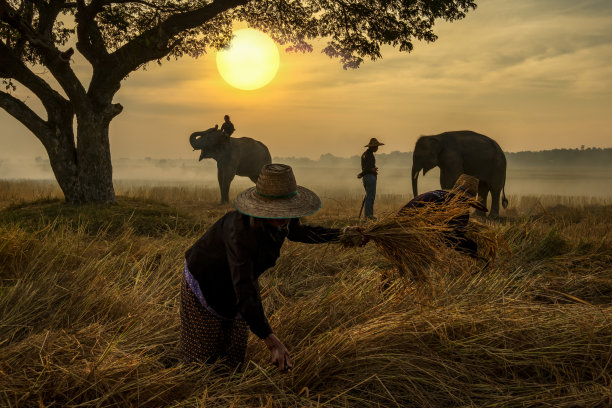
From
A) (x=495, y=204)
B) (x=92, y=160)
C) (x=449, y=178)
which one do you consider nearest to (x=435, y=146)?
(x=449, y=178)

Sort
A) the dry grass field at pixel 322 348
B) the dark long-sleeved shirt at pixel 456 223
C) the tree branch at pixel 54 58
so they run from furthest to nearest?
the tree branch at pixel 54 58 → the dark long-sleeved shirt at pixel 456 223 → the dry grass field at pixel 322 348

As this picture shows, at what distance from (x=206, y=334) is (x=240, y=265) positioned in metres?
0.80

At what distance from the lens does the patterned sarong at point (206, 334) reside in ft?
10.2

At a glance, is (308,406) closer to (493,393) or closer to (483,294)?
(493,393)

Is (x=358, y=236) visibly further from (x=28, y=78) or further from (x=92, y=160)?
(x=28, y=78)

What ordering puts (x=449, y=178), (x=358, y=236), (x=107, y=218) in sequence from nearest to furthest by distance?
(x=358, y=236)
(x=107, y=218)
(x=449, y=178)

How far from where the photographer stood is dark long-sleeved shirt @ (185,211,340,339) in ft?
8.27

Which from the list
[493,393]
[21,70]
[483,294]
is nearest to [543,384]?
[493,393]

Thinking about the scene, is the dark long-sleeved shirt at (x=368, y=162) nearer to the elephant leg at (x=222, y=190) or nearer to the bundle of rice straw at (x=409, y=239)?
the elephant leg at (x=222, y=190)

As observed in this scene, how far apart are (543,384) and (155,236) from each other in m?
6.87

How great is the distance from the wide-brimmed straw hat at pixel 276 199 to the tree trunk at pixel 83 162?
31.9 ft

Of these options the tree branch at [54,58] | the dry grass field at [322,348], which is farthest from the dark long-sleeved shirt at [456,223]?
the tree branch at [54,58]

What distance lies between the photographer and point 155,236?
8586mm

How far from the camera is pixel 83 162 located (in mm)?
11406
